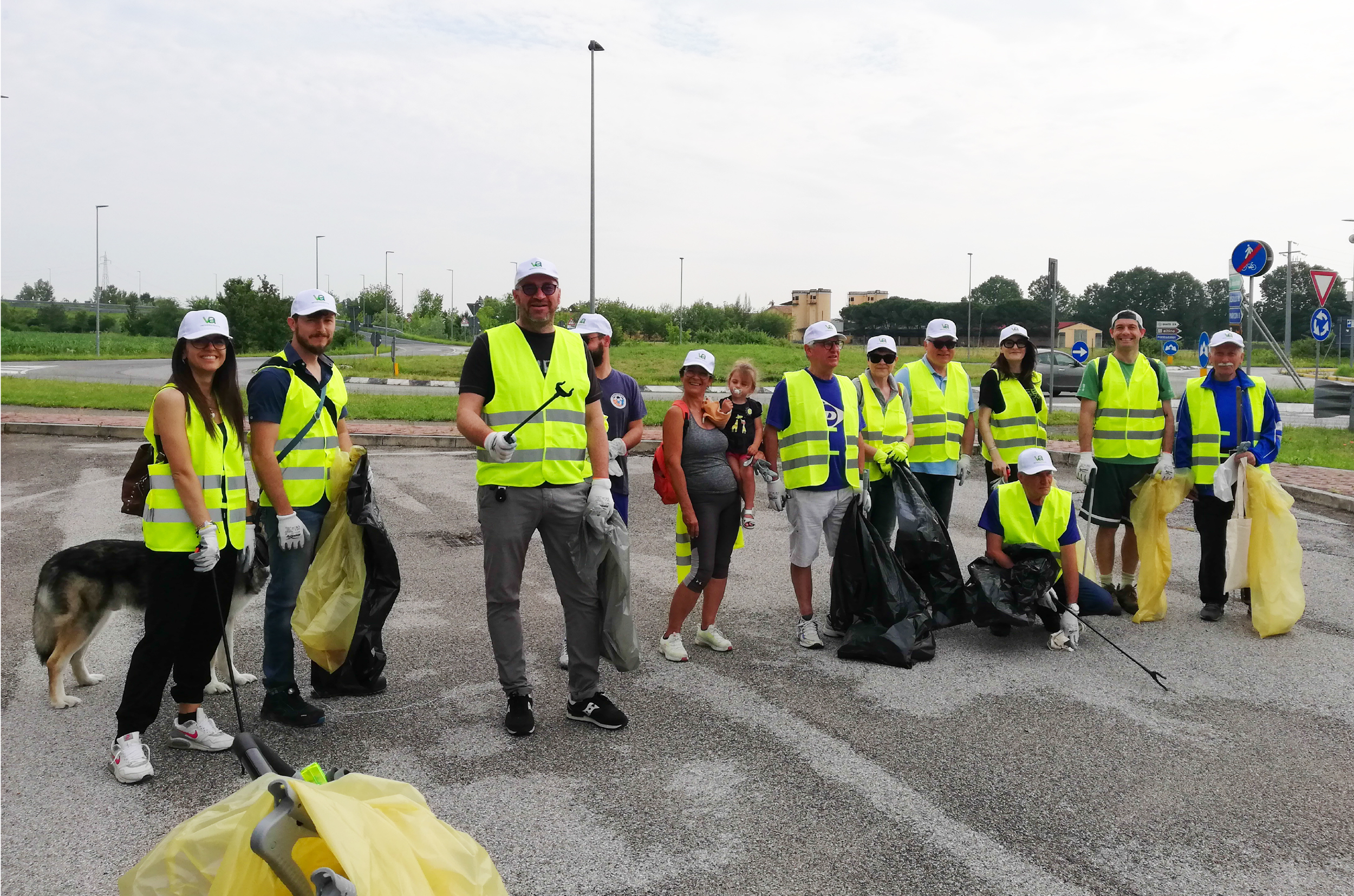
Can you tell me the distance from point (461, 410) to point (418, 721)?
1.39 metres

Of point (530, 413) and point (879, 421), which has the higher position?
point (530, 413)

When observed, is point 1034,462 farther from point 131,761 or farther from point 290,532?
point 131,761

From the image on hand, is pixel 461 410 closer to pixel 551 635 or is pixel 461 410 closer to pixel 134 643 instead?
pixel 551 635

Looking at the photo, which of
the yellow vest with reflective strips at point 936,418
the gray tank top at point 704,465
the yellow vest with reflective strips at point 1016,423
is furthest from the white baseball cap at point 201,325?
the yellow vest with reflective strips at point 1016,423

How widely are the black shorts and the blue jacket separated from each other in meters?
0.26

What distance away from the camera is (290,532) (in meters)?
4.36

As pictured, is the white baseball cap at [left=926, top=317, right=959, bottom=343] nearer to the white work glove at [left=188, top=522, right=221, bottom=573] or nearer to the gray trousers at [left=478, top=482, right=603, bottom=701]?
the gray trousers at [left=478, top=482, right=603, bottom=701]

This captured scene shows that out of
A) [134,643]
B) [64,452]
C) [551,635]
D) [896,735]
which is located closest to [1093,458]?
[896,735]

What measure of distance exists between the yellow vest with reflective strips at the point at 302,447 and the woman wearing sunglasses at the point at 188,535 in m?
0.26

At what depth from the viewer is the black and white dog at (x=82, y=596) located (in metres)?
Result: 4.37

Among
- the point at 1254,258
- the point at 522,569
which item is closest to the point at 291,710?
the point at 522,569

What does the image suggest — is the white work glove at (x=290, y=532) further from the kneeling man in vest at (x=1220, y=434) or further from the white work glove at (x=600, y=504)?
the kneeling man in vest at (x=1220, y=434)

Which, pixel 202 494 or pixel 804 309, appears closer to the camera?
pixel 202 494

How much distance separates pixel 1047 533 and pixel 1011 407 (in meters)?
1.07
